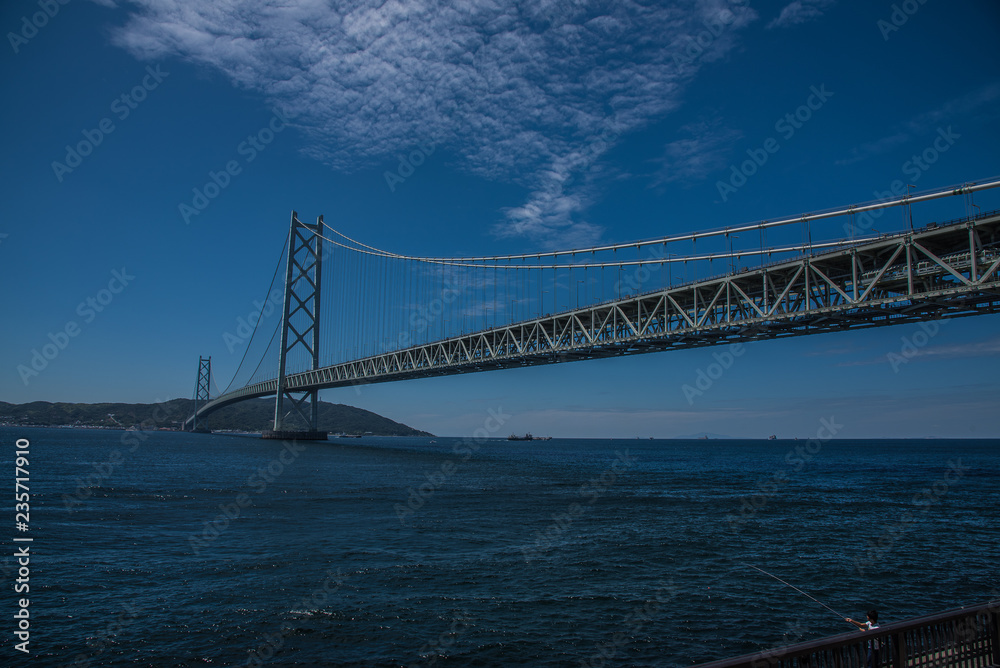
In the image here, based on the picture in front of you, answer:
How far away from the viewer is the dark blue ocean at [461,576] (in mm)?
9914

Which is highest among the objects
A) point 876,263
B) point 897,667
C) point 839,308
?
point 876,263

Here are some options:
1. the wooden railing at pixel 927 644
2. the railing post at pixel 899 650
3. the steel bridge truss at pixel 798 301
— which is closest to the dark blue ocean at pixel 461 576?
the wooden railing at pixel 927 644

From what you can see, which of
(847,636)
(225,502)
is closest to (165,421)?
(225,502)

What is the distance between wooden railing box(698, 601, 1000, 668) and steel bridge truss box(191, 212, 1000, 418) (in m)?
19.6

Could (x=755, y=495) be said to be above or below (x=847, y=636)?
below

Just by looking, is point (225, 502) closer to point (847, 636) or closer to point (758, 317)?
point (847, 636)

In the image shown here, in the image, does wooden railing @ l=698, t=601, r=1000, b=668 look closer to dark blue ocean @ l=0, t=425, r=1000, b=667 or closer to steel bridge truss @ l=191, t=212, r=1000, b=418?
dark blue ocean @ l=0, t=425, r=1000, b=667

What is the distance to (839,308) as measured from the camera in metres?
25.4

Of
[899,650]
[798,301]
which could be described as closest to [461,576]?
[899,650]

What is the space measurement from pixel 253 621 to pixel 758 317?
27.5 m

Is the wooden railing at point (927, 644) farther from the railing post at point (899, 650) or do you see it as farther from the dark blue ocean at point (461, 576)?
the dark blue ocean at point (461, 576)

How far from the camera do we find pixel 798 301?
29516mm

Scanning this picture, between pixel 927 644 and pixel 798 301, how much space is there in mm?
26546

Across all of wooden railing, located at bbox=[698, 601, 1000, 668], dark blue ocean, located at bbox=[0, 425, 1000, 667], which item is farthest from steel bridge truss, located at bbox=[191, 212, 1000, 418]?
wooden railing, located at bbox=[698, 601, 1000, 668]
